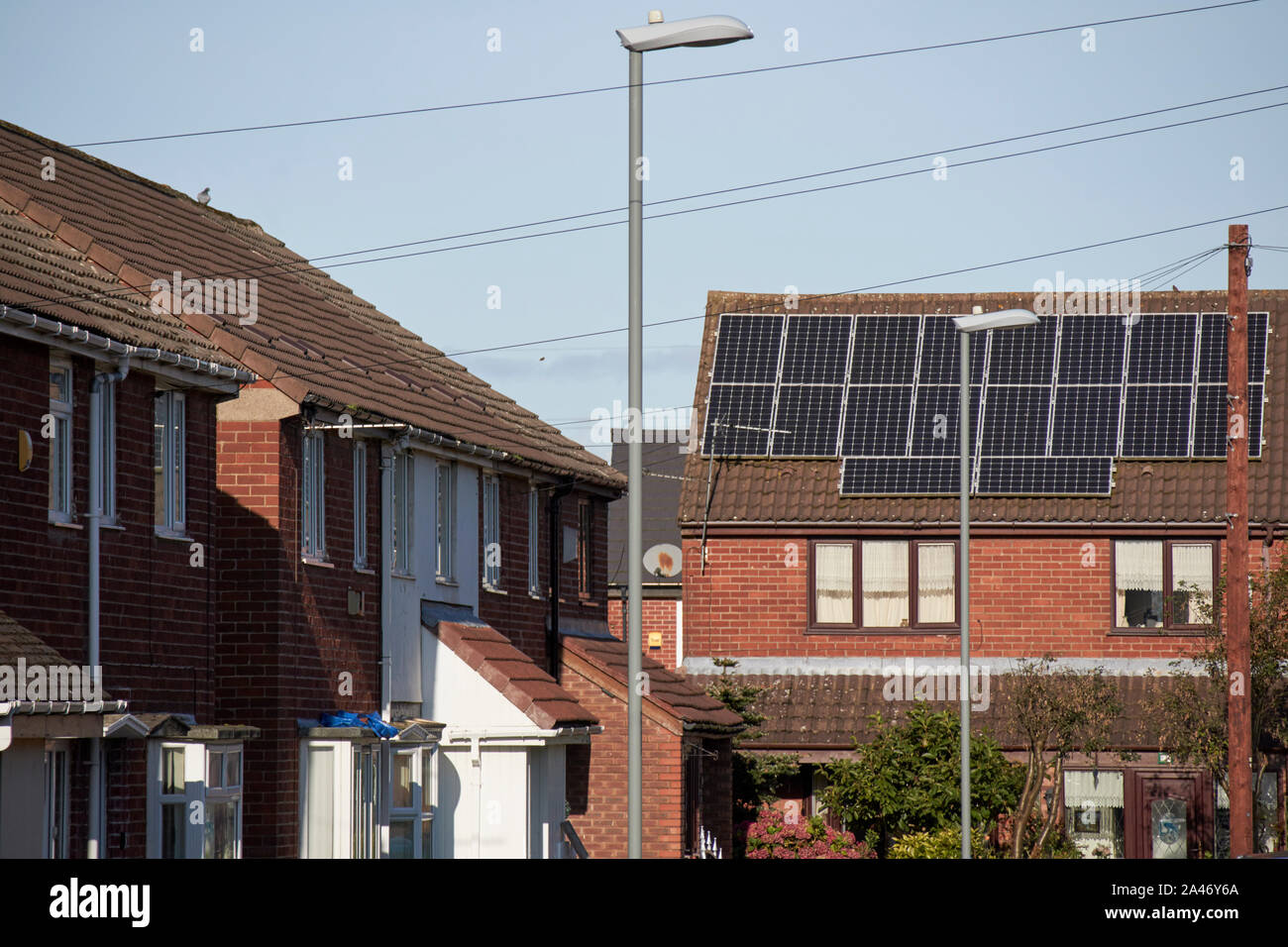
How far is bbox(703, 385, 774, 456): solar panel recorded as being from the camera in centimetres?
3447

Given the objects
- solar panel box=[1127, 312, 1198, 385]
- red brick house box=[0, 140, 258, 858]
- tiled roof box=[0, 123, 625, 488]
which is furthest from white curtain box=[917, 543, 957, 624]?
red brick house box=[0, 140, 258, 858]

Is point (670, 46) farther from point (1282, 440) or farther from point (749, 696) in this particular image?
point (1282, 440)

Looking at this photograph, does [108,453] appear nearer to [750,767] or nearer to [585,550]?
[585,550]

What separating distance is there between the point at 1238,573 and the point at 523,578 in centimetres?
1001

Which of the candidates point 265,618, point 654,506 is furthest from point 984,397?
point 265,618

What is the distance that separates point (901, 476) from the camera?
33.2 m

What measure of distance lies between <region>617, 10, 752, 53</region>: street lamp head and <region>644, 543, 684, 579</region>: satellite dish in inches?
1124

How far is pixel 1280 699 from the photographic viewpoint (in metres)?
30.7

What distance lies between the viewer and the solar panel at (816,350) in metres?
35.3

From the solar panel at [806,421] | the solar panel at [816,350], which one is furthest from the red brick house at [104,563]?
the solar panel at [816,350]

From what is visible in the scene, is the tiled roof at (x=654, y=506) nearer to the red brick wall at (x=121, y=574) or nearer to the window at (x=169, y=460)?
the red brick wall at (x=121, y=574)

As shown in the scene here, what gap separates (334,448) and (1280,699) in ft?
57.6

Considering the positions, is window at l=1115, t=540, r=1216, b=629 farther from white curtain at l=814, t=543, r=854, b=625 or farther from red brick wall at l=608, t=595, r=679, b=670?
red brick wall at l=608, t=595, r=679, b=670
